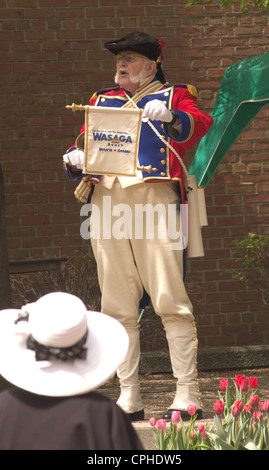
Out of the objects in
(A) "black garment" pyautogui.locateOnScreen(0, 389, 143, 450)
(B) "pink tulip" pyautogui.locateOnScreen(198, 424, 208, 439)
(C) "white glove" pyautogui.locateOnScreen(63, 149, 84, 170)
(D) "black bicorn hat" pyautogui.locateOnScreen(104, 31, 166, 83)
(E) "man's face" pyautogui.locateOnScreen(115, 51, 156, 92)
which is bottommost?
(B) "pink tulip" pyautogui.locateOnScreen(198, 424, 208, 439)

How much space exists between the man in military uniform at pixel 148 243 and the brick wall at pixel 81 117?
257 cm

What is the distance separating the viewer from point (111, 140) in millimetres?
4301

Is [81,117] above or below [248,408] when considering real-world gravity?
above

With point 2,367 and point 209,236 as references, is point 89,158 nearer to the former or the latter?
point 2,367

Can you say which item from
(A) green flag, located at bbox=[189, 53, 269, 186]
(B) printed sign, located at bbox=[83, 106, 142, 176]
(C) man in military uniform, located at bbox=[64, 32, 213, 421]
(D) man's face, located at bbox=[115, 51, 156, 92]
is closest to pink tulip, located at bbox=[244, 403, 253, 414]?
(C) man in military uniform, located at bbox=[64, 32, 213, 421]

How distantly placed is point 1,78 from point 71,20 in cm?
72

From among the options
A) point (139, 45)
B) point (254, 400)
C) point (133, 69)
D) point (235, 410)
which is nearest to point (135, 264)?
point (133, 69)

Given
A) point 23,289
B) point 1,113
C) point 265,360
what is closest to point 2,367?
point 23,289

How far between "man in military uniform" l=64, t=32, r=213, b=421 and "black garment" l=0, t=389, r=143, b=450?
2.16 meters

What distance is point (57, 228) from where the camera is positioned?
6988 mm

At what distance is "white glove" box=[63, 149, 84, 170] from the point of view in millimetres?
4340

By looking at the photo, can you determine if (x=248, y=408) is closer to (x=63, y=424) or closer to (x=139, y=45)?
(x=63, y=424)

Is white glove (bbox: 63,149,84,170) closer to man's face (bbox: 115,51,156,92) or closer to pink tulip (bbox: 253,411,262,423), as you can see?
man's face (bbox: 115,51,156,92)

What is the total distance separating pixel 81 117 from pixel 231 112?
194 centimetres
